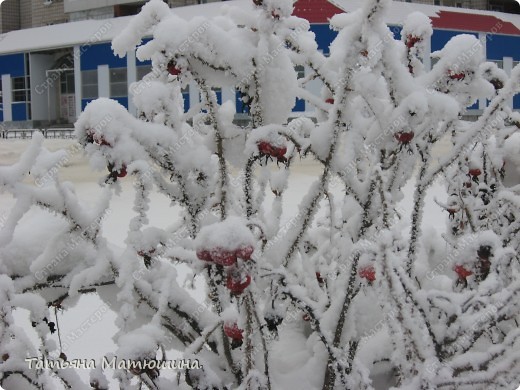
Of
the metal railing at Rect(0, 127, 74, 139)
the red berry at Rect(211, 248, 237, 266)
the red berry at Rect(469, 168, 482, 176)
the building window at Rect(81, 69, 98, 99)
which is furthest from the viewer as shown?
the building window at Rect(81, 69, 98, 99)

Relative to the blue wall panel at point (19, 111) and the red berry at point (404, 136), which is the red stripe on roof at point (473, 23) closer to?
the blue wall panel at point (19, 111)

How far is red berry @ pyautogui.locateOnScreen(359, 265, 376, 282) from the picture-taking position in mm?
1249

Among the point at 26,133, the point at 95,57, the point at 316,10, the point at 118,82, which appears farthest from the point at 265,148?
the point at 26,133

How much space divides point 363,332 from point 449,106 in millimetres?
595

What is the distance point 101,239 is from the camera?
134 cm

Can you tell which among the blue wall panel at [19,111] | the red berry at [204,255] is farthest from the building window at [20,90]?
the red berry at [204,255]

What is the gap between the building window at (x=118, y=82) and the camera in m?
20.0

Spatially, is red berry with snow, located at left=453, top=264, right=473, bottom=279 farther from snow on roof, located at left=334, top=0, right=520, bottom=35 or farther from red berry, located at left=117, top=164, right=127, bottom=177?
snow on roof, located at left=334, top=0, right=520, bottom=35

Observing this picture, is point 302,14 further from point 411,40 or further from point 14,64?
point 411,40

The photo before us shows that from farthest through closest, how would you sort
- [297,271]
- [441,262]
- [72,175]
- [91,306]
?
[72,175] < [91,306] < [441,262] < [297,271]

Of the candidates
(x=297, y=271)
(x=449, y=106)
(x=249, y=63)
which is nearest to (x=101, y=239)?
(x=249, y=63)

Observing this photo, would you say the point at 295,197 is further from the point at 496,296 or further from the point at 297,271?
the point at 496,296

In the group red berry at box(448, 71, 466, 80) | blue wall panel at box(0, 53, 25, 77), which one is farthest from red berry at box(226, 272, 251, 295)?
blue wall panel at box(0, 53, 25, 77)

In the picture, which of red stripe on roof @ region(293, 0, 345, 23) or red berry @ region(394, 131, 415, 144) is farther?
red stripe on roof @ region(293, 0, 345, 23)
